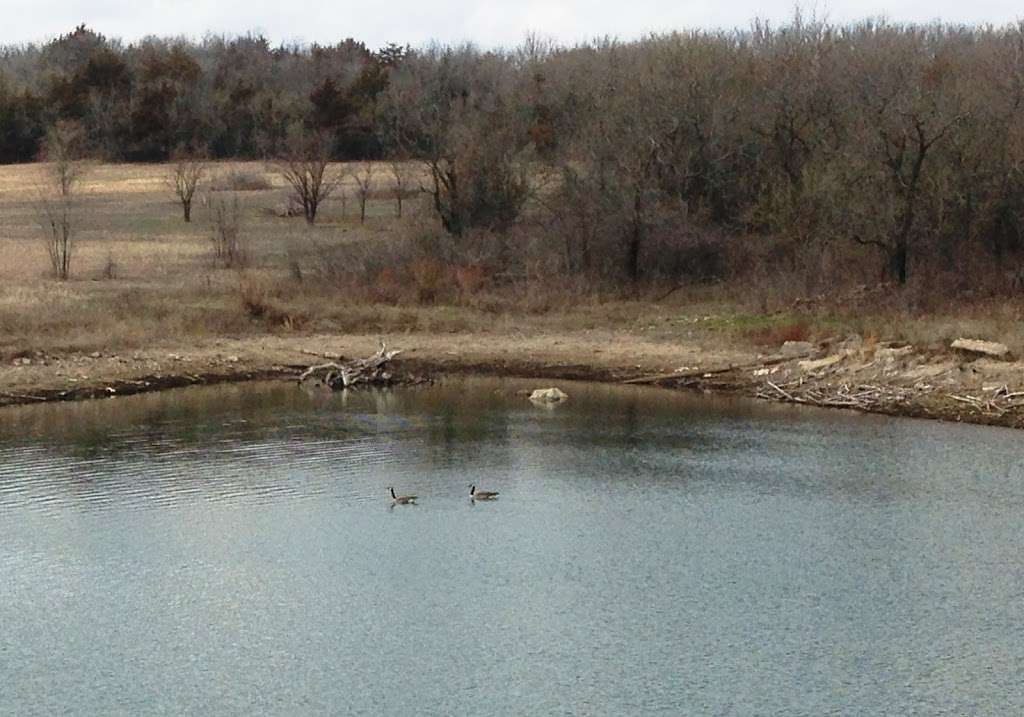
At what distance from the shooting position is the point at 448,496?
19250mm

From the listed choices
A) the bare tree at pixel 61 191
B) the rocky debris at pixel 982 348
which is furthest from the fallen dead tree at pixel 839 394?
the bare tree at pixel 61 191

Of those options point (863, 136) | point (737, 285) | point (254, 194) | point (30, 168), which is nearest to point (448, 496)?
point (737, 285)

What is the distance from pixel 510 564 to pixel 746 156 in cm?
2815

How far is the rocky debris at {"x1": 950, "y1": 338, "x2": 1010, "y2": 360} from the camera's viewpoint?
25.6 meters

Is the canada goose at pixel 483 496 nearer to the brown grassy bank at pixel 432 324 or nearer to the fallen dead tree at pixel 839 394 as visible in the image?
the fallen dead tree at pixel 839 394

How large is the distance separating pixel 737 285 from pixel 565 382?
8.99 m

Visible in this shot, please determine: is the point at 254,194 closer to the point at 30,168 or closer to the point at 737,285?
the point at 30,168

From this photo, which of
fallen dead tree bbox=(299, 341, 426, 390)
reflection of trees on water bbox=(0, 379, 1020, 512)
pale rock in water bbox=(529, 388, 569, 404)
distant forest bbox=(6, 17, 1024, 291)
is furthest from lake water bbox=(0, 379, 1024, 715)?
distant forest bbox=(6, 17, 1024, 291)

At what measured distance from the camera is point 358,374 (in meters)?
27.7

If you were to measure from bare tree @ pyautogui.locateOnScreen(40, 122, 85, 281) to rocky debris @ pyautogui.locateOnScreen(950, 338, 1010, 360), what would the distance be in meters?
22.5

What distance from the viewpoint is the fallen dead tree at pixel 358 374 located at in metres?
27.7

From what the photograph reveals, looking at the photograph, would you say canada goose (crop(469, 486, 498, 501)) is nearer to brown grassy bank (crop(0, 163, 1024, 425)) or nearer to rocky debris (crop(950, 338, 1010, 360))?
brown grassy bank (crop(0, 163, 1024, 425))

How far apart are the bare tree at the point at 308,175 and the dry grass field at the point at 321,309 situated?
644 cm

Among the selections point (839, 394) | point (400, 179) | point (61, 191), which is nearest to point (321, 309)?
point (839, 394)
